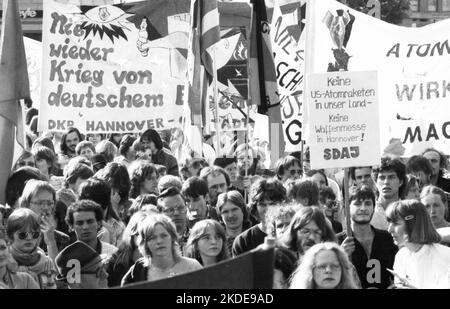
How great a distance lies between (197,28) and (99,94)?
1.95m

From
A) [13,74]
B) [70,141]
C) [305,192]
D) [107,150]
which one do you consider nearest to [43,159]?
[107,150]

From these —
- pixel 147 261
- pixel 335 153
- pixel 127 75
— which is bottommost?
pixel 147 261

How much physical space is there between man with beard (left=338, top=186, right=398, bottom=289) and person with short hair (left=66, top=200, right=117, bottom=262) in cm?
151

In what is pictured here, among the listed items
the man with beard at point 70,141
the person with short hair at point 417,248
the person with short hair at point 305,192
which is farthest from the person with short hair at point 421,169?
the man with beard at point 70,141

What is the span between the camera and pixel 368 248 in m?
7.88

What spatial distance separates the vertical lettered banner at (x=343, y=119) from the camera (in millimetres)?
8812

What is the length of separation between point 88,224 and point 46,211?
62 cm

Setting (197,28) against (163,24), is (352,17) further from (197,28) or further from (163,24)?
(163,24)

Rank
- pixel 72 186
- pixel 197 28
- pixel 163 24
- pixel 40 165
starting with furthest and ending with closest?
1. pixel 163 24
2. pixel 197 28
3. pixel 40 165
4. pixel 72 186

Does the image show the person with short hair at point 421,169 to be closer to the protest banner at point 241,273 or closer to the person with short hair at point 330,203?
the person with short hair at point 330,203

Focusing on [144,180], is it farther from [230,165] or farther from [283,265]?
[283,265]

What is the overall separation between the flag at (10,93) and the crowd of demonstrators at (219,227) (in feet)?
1.08

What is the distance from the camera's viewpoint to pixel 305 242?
7.02 meters
